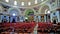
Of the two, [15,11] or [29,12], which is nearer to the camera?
[15,11]

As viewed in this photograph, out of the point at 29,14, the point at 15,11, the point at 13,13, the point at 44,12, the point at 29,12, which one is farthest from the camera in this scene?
the point at 29,14

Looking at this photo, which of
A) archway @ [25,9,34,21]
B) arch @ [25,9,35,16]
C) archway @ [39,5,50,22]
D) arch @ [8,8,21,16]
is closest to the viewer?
archway @ [39,5,50,22]

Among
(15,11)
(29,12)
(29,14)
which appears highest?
(15,11)

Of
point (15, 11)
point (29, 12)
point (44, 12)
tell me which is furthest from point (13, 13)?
point (44, 12)

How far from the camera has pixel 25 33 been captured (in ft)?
38.9

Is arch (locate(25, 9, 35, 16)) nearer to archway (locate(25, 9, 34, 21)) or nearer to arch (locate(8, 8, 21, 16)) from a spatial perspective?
archway (locate(25, 9, 34, 21))

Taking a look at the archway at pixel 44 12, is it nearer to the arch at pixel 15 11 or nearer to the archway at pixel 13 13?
the arch at pixel 15 11

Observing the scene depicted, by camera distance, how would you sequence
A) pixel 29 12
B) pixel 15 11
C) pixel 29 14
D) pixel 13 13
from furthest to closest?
1. pixel 29 14
2. pixel 29 12
3. pixel 15 11
4. pixel 13 13

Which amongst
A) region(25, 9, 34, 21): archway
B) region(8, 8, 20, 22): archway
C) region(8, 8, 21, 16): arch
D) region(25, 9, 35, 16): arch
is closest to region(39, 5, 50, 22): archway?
region(25, 9, 34, 21): archway

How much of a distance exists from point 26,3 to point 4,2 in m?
7.99

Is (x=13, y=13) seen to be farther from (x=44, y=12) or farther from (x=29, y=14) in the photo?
(x=44, y=12)

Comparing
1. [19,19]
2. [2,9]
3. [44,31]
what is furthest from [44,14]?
[44,31]

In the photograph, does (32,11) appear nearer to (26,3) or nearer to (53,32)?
(26,3)

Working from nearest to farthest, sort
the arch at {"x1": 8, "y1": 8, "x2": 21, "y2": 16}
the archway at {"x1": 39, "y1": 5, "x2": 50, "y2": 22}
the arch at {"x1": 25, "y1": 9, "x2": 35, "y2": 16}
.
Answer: the archway at {"x1": 39, "y1": 5, "x2": 50, "y2": 22}
the arch at {"x1": 8, "y1": 8, "x2": 21, "y2": 16}
the arch at {"x1": 25, "y1": 9, "x2": 35, "y2": 16}
